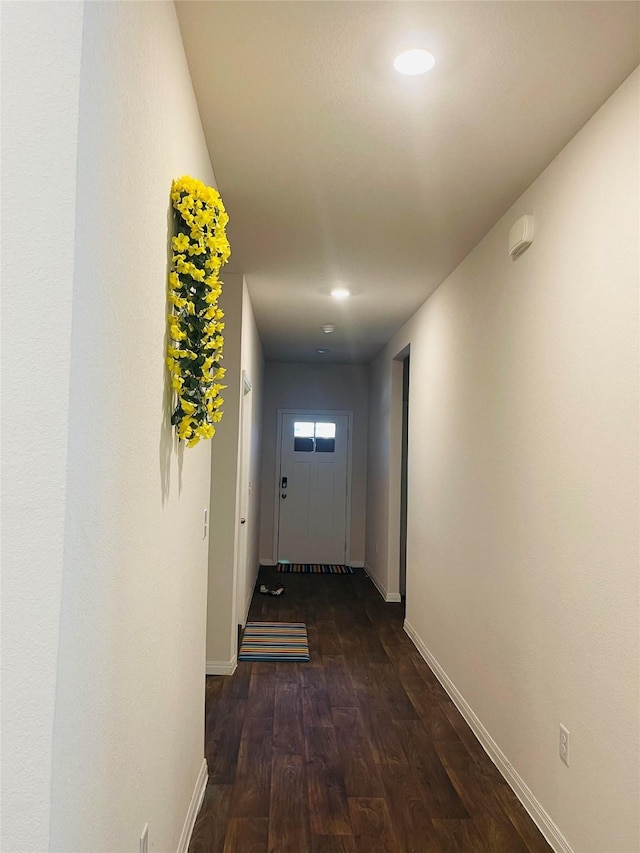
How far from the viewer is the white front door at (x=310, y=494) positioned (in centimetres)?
796

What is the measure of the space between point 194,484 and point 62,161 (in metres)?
1.51

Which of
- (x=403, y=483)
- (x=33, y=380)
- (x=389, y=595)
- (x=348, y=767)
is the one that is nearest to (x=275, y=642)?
(x=389, y=595)

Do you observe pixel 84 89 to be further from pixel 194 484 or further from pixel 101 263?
pixel 194 484

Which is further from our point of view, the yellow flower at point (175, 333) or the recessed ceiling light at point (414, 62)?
the recessed ceiling light at point (414, 62)

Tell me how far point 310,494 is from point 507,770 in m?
5.33

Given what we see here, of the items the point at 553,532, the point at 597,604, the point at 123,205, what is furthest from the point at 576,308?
the point at 123,205

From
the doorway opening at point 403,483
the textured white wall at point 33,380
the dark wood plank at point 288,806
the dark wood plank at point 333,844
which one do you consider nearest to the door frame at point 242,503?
the dark wood plank at point 288,806

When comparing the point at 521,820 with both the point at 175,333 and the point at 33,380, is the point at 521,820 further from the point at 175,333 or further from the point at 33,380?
the point at 33,380

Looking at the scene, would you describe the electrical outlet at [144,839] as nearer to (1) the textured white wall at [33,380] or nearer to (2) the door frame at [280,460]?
(1) the textured white wall at [33,380]

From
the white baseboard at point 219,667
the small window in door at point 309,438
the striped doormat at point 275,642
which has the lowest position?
the striped doormat at point 275,642

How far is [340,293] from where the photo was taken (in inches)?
181

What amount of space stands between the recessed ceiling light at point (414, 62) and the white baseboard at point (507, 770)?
102 inches

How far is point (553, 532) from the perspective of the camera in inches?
95.4

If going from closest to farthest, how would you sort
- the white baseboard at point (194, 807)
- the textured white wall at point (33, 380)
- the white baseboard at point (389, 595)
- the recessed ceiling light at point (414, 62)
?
the textured white wall at point (33, 380) < the recessed ceiling light at point (414, 62) < the white baseboard at point (194, 807) < the white baseboard at point (389, 595)
